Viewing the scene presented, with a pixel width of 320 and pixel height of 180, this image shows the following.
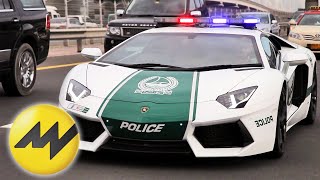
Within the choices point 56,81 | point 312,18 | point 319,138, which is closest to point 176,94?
point 319,138

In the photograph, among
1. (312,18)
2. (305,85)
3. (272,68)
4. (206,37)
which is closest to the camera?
(272,68)

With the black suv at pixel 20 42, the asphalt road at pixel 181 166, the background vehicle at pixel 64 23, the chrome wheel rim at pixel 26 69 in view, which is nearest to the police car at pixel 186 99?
the asphalt road at pixel 181 166

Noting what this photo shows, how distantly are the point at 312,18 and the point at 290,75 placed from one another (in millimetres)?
15059

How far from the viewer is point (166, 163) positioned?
541 cm

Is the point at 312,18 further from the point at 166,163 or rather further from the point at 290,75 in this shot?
the point at 166,163

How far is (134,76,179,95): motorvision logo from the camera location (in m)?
5.39

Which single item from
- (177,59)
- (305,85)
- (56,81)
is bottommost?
(56,81)

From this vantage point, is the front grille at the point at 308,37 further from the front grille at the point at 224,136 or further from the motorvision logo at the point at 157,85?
the front grille at the point at 224,136

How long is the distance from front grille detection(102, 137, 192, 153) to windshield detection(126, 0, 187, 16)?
10034mm

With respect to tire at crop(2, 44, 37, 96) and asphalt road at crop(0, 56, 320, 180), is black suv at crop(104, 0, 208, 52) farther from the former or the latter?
asphalt road at crop(0, 56, 320, 180)

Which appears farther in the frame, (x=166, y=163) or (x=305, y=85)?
(x=305, y=85)

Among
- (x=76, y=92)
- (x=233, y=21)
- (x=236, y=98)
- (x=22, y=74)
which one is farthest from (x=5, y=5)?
(x=236, y=98)

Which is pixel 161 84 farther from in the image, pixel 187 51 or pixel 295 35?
pixel 295 35

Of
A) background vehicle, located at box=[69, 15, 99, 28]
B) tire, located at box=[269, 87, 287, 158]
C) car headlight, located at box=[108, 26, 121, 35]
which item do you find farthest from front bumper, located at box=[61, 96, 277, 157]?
background vehicle, located at box=[69, 15, 99, 28]
